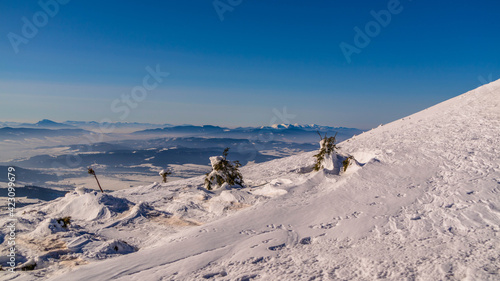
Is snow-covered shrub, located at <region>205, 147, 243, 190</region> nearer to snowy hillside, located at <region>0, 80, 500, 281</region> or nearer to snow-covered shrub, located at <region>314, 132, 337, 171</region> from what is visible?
snowy hillside, located at <region>0, 80, 500, 281</region>

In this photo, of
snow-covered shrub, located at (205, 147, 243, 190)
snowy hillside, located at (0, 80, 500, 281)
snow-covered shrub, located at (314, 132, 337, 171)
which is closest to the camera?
snowy hillside, located at (0, 80, 500, 281)

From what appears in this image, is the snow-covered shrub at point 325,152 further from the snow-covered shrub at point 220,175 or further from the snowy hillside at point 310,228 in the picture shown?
the snow-covered shrub at point 220,175

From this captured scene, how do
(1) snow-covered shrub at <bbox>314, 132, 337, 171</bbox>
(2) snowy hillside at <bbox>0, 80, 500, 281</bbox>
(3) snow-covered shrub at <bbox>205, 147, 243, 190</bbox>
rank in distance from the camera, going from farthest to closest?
(3) snow-covered shrub at <bbox>205, 147, 243, 190</bbox> → (1) snow-covered shrub at <bbox>314, 132, 337, 171</bbox> → (2) snowy hillside at <bbox>0, 80, 500, 281</bbox>

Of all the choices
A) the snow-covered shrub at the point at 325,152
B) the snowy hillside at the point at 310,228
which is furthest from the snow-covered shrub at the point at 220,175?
the snow-covered shrub at the point at 325,152

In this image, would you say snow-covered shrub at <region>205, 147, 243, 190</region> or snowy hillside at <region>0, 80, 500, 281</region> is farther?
snow-covered shrub at <region>205, 147, 243, 190</region>

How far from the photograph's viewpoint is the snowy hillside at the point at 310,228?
5312 millimetres

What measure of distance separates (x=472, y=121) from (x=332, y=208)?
12.0 m

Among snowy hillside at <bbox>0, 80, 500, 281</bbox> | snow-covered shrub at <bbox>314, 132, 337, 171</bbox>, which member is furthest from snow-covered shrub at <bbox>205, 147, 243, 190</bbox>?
snow-covered shrub at <bbox>314, 132, 337, 171</bbox>

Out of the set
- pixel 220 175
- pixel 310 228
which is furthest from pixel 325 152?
pixel 310 228

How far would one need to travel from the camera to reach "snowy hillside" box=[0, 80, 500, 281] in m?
5.31

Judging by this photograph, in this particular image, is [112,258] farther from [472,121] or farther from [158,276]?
[472,121]

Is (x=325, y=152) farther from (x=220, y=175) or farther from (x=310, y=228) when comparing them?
(x=310, y=228)

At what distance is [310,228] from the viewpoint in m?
7.24

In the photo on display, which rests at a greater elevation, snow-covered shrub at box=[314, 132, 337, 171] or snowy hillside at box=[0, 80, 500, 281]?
snow-covered shrub at box=[314, 132, 337, 171]
